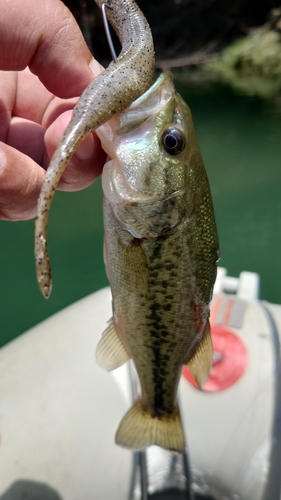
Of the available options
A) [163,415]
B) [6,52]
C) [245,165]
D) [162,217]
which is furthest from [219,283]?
[245,165]

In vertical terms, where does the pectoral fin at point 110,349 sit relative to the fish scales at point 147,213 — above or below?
below

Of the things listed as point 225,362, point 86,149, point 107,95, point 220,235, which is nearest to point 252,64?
point 220,235

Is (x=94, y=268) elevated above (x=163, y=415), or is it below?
below

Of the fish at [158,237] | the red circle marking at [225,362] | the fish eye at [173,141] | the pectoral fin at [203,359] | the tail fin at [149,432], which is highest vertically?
the fish eye at [173,141]

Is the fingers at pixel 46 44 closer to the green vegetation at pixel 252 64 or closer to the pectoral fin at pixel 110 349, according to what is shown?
the pectoral fin at pixel 110 349

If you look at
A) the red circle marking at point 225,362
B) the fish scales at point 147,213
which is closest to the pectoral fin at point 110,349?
the fish scales at point 147,213

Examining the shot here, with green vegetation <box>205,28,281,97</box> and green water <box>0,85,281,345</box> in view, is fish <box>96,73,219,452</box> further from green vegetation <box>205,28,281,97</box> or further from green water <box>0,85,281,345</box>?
green vegetation <box>205,28,281,97</box>

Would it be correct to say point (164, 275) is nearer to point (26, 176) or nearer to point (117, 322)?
point (117, 322)
